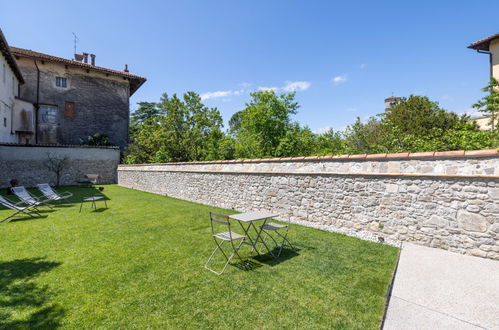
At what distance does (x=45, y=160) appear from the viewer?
18.3 metres

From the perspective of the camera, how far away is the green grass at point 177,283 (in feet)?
8.63

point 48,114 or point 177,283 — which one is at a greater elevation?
point 48,114

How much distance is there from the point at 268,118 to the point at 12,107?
20352mm

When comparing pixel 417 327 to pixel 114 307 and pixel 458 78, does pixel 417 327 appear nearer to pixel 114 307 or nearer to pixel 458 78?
pixel 114 307

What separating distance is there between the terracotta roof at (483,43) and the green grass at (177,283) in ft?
59.2

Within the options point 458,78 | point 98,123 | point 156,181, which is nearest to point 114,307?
point 156,181

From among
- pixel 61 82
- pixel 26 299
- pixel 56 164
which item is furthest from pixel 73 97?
pixel 26 299

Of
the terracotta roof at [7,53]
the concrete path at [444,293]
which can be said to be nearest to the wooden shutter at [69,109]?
the terracotta roof at [7,53]

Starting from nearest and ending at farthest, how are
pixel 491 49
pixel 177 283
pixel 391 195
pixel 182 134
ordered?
pixel 177 283, pixel 391 195, pixel 491 49, pixel 182 134

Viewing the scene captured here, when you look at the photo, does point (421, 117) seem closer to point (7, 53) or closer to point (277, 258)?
point (277, 258)

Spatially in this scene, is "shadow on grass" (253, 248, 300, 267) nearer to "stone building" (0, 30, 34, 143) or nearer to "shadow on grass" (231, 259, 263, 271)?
"shadow on grass" (231, 259, 263, 271)

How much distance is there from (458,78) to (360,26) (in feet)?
19.6

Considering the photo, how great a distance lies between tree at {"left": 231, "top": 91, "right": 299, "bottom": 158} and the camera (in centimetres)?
2139

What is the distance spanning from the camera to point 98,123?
26.4m
